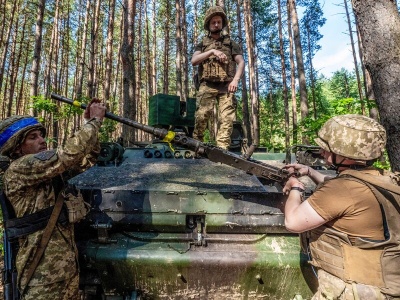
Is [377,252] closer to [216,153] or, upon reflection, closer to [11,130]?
[216,153]

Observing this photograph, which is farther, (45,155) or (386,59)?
(386,59)

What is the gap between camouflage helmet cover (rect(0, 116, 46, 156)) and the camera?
2.79 meters

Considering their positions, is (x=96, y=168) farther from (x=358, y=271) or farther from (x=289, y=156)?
(x=358, y=271)

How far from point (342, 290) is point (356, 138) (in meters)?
0.99

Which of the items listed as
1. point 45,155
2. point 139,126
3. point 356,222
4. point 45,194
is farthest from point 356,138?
point 45,194

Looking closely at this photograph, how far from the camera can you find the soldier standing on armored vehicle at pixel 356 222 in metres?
2.00

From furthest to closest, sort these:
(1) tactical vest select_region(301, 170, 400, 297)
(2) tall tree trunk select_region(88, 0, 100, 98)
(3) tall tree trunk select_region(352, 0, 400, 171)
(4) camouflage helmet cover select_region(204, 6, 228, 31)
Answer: (2) tall tree trunk select_region(88, 0, 100, 98)
(4) camouflage helmet cover select_region(204, 6, 228, 31)
(3) tall tree trunk select_region(352, 0, 400, 171)
(1) tactical vest select_region(301, 170, 400, 297)

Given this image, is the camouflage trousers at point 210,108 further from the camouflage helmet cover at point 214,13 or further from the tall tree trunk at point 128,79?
the tall tree trunk at point 128,79

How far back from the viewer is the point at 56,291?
101 inches

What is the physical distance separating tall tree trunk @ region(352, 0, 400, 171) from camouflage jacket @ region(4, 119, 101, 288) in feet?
9.57

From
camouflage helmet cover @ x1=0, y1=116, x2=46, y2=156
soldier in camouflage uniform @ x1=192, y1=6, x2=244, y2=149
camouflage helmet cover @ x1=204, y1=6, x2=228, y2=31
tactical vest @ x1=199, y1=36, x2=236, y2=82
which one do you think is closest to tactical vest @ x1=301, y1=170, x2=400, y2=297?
camouflage helmet cover @ x1=0, y1=116, x2=46, y2=156

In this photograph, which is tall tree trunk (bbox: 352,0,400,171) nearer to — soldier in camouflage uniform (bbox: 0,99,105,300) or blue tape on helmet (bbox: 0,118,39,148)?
soldier in camouflage uniform (bbox: 0,99,105,300)

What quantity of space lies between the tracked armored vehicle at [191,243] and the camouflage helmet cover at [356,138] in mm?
714

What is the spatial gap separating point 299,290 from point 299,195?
44.3 inches
